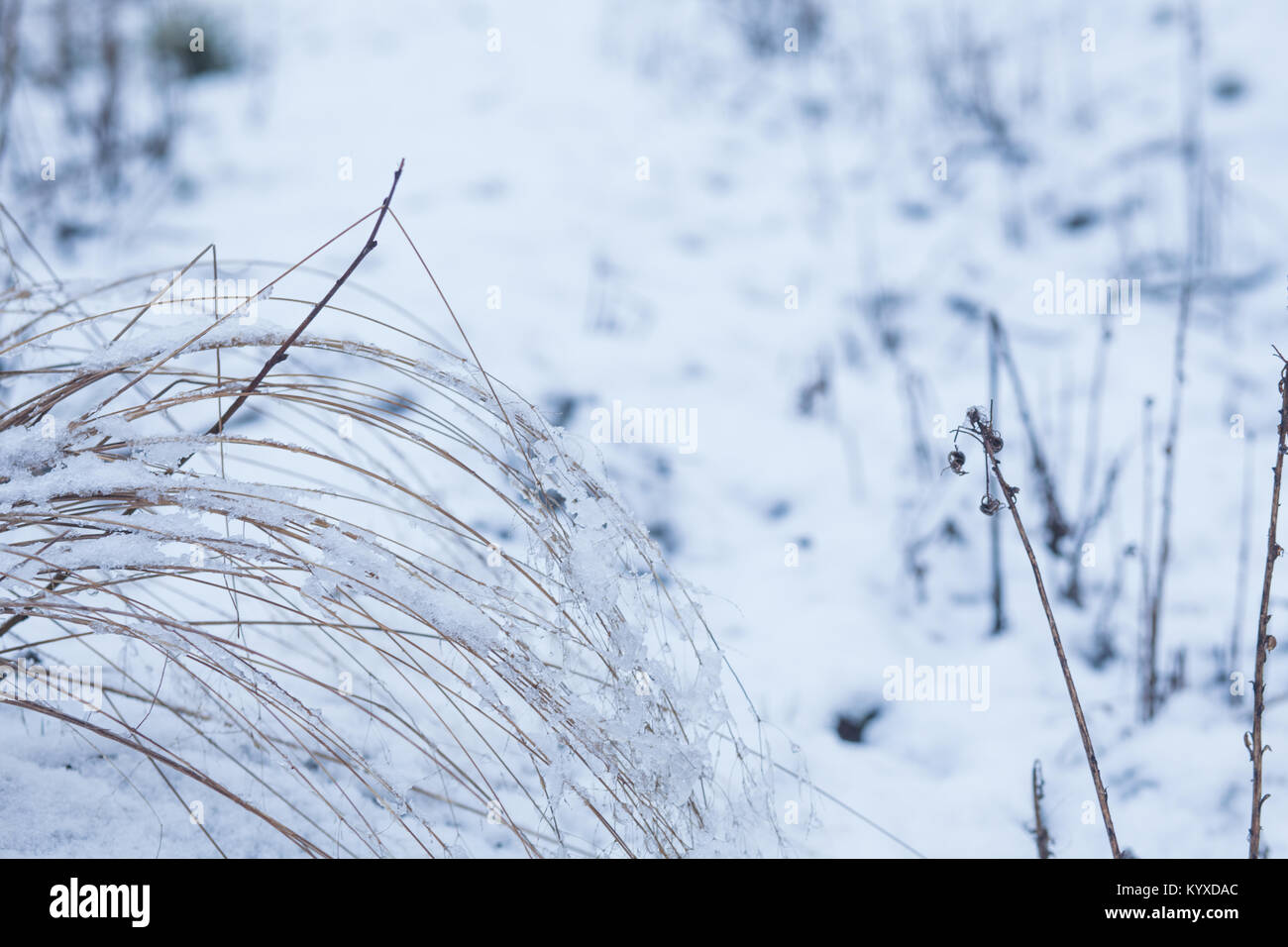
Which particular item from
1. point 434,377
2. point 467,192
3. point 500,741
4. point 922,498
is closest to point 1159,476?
point 922,498

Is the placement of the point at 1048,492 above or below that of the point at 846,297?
below

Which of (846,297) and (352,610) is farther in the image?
(846,297)

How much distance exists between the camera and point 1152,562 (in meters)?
1.81

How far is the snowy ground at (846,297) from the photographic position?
1.48 m

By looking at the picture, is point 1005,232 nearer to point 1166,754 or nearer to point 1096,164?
point 1096,164

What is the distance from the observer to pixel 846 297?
2637 mm

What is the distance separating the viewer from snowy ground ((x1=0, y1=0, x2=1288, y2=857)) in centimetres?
148

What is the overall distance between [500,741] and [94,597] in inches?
21.7
